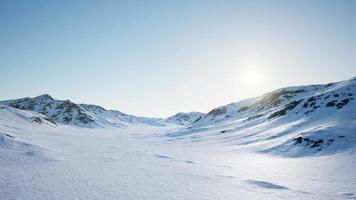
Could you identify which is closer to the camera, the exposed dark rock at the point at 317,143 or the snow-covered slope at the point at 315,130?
the snow-covered slope at the point at 315,130

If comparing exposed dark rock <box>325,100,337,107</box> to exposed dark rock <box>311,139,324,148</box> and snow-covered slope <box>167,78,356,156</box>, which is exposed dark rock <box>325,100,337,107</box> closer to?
snow-covered slope <box>167,78,356,156</box>

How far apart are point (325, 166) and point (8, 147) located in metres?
35.9

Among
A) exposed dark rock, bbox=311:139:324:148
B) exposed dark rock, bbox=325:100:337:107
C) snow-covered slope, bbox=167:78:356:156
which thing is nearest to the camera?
snow-covered slope, bbox=167:78:356:156

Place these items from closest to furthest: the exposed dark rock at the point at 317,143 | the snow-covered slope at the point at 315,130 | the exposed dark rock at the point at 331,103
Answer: the snow-covered slope at the point at 315,130
the exposed dark rock at the point at 317,143
the exposed dark rock at the point at 331,103

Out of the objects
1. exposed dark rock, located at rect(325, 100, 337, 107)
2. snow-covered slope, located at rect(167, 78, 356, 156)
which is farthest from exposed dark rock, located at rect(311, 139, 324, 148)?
exposed dark rock, located at rect(325, 100, 337, 107)

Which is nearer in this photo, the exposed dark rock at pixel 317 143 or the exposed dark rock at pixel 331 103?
the exposed dark rock at pixel 317 143

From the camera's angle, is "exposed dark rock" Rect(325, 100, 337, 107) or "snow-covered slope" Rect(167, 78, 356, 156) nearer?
"snow-covered slope" Rect(167, 78, 356, 156)

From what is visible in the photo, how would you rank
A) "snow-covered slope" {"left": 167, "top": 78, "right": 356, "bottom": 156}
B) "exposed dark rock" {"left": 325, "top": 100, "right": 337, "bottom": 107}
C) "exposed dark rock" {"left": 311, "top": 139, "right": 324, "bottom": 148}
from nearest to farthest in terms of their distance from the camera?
"snow-covered slope" {"left": 167, "top": 78, "right": 356, "bottom": 156} < "exposed dark rock" {"left": 311, "top": 139, "right": 324, "bottom": 148} < "exposed dark rock" {"left": 325, "top": 100, "right": 337, "bottom": 107}

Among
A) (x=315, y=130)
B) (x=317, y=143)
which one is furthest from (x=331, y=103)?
(x=317, y=143)

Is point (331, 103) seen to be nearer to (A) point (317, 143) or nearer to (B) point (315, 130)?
(B) point (315, 130)

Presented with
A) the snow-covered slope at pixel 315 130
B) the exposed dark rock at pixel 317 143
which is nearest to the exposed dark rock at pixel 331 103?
the snow-covered slope at pixel 315 130

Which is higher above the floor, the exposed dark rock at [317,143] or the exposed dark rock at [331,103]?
the exposed dark rock at [331,103]

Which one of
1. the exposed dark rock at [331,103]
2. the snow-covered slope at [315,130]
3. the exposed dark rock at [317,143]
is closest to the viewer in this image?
the snow-covered slope at [315,130]

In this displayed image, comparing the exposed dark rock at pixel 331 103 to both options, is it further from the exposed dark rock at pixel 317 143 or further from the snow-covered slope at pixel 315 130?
the exposed dark rock at pixel 317 143
